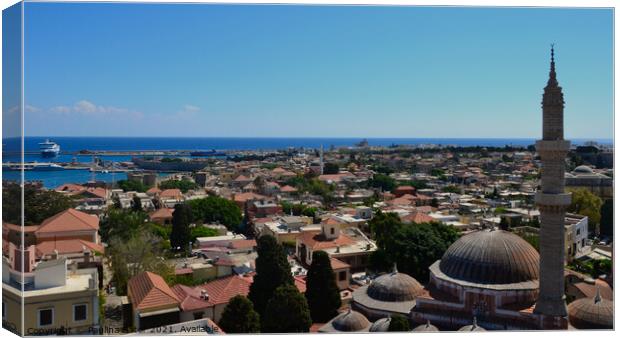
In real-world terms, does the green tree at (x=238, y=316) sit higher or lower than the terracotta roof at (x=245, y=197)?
lower

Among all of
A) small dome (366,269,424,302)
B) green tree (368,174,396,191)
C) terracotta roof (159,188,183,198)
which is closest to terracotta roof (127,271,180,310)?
small dome (366,269,424,302)

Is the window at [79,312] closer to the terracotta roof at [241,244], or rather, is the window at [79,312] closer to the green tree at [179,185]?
the terracotta roof at [241,244]

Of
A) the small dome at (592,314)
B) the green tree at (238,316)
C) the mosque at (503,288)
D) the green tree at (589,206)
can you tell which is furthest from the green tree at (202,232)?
the small dome at (592,314)

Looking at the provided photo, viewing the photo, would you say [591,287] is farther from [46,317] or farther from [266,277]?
[46,317]

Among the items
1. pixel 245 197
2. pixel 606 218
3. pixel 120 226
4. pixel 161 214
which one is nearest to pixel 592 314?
pixel 606 218

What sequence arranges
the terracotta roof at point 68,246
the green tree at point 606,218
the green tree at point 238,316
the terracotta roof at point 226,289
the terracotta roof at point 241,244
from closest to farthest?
the green tree at point 238,316, the terracotta roof at point 226,289, the terracotta roof at point 68,246, the green tree at point 606,218, the terracotta roof at point 241,244

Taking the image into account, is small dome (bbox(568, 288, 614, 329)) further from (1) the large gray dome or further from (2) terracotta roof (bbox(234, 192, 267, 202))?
(2) terracotta roof (bbox(234, 192, 267, 202))

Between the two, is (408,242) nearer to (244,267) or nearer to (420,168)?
(244,267)
